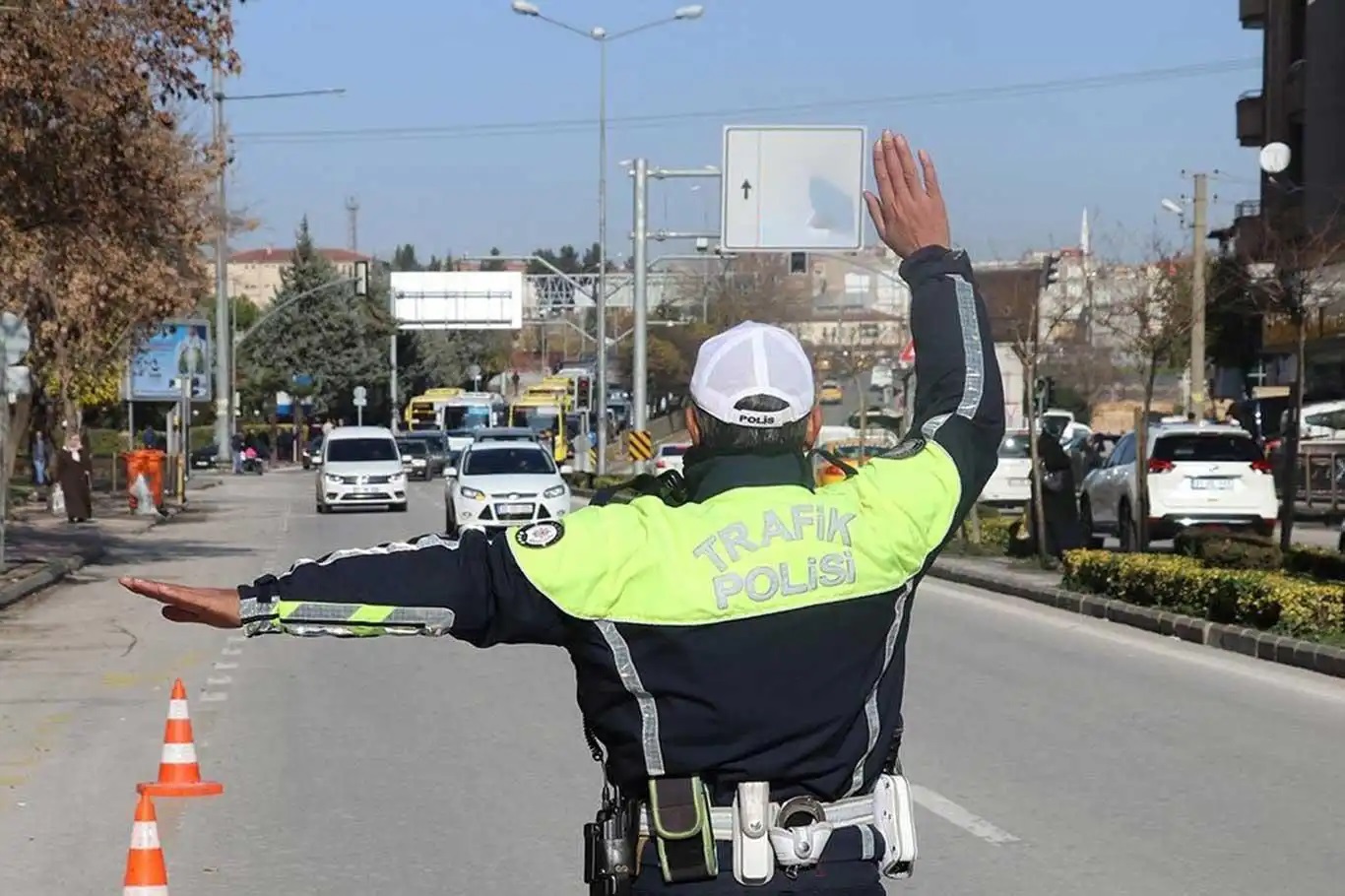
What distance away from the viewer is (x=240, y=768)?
10500 millimetres

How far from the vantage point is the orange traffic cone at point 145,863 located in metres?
6.84

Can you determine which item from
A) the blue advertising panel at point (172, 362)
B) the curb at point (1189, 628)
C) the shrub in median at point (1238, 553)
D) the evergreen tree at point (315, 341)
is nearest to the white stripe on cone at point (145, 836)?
the curb at point (1189, 628)

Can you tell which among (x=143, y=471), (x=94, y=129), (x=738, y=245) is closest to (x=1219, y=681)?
(x=94, y=129)

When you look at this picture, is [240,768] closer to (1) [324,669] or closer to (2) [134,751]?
(2) [134,751]

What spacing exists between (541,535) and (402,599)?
0.25m

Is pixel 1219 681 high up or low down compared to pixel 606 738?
down

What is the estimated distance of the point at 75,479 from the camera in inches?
1394

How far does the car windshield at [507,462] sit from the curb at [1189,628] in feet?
40.7

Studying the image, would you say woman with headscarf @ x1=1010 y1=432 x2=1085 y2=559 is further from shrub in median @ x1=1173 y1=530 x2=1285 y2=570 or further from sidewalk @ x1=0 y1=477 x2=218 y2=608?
sidewalk @ x1=0 y1=477 x2=218 y2=608

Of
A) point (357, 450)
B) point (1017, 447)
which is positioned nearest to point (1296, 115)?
point (1017, 447)

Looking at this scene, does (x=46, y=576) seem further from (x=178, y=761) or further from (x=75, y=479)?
(x=178, y=761)

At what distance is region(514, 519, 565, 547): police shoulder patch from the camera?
133 inches

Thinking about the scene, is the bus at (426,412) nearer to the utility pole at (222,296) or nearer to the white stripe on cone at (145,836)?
the utility pole at (222,296)

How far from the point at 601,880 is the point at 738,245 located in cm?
3498
